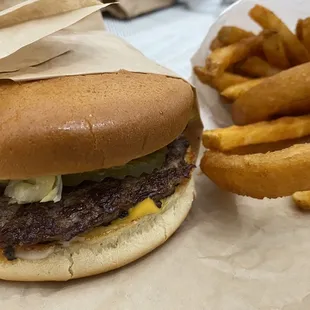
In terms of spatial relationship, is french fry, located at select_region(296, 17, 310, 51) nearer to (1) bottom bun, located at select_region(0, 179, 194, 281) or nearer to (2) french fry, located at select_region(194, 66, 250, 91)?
(2) french fry, located at select_region(194, 66, 250, 91)

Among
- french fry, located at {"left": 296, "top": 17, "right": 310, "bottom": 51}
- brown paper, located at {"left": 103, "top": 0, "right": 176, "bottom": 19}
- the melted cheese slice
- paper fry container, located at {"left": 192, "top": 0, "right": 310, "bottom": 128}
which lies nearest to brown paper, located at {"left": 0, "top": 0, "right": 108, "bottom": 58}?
the melted cheese slice

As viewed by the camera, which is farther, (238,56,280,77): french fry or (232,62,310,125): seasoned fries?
(238,56,280,77): french fry

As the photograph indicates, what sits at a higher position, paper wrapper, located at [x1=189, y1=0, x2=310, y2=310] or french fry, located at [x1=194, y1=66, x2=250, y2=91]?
french fry, located at [x1=194, y1=66, x2=250, y2=91]

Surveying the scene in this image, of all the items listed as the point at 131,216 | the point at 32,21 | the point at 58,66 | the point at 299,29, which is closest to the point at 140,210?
the point at 131,216

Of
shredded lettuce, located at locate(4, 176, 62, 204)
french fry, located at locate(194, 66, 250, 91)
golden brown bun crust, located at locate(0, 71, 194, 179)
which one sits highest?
golden brown bun crust, located at locate(0, 71, 194, 179)

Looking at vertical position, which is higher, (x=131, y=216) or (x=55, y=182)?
(x=55, y=182)

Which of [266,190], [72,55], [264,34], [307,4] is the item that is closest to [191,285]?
[266,190]

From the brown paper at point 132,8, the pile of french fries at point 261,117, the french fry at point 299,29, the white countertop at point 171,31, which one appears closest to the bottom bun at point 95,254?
the pile of french fries at point 261,117

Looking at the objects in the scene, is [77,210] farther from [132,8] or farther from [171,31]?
[132,8]

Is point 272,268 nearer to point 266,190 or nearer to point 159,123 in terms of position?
point 266,190
